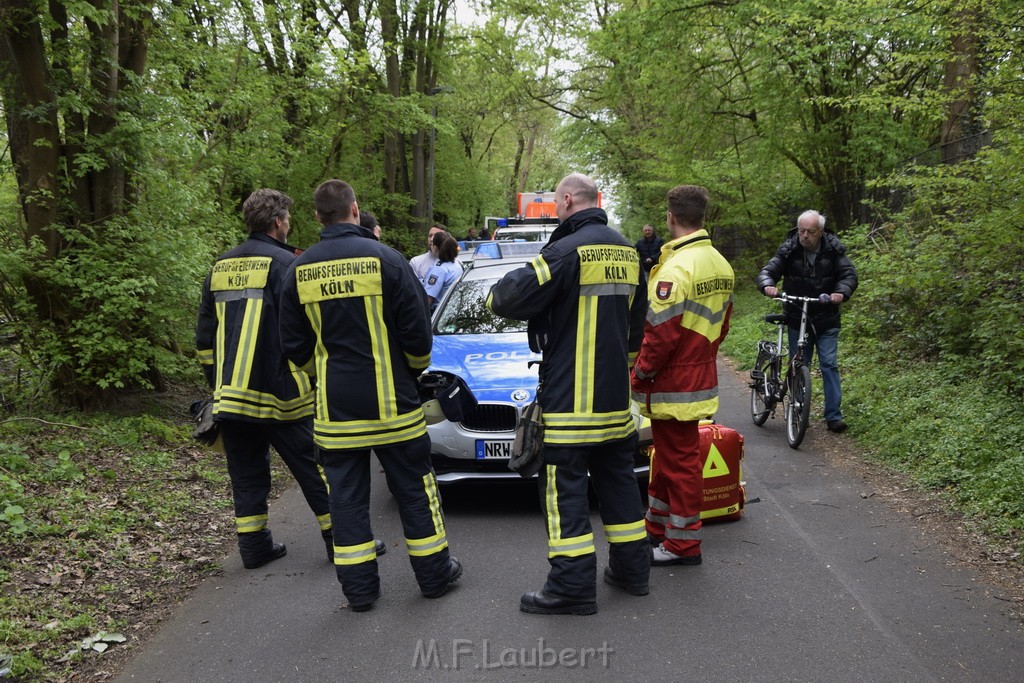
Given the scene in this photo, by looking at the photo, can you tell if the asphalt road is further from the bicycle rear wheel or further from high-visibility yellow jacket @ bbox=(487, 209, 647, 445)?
the bicycle rear wheel

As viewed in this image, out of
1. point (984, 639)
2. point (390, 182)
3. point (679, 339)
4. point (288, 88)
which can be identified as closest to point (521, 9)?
point (390, 182)

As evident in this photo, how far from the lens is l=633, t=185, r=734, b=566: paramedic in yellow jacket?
173 inches

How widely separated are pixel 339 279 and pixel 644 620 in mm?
2290

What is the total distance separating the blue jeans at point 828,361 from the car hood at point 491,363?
2.89m

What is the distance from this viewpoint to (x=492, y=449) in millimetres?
5453

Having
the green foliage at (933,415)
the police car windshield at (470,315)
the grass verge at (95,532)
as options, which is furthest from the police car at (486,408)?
the green foliage at (933,415)

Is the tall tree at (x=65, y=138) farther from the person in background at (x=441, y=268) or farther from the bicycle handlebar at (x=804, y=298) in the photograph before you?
the bicycle handlebar at (x=804, y=298)

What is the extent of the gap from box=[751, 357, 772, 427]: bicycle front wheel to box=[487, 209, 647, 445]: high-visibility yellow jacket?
4.38m

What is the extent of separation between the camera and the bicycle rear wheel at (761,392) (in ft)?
26.2

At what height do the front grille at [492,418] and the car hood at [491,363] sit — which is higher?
the car hood at [491,363]

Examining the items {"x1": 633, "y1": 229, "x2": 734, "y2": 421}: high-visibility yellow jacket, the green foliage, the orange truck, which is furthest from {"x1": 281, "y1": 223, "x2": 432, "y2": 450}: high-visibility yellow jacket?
the orange truck

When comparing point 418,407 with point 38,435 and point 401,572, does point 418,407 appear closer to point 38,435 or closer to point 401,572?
point 401,572

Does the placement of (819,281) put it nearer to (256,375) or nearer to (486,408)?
(486,408)

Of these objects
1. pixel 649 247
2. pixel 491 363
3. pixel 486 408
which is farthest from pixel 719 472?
pixel 649 247
